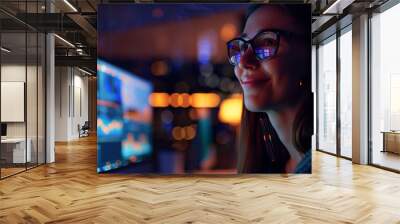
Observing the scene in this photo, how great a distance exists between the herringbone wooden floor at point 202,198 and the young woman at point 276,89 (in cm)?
38

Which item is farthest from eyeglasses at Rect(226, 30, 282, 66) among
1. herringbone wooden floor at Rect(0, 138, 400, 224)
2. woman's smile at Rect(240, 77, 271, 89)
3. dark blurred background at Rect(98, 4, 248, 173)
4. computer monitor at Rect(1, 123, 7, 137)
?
computer monitor at Rect(1, 123, 7, 137)

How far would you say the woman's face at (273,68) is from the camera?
20.8 feet

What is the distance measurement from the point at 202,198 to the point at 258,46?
297 centimetres

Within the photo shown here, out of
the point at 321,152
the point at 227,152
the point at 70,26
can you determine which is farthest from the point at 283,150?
the point at 70,26

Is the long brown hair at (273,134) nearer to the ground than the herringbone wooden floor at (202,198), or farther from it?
farther from it

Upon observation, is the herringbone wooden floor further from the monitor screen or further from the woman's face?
the woman's face

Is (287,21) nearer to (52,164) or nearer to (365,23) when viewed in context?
(365,23)

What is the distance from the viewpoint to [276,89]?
6.36m

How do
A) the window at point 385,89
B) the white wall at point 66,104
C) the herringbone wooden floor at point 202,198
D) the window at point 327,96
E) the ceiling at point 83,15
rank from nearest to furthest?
the herringbone wooden floor at point 202,198 < the ceiling at point 83,15 < the window at point 385,89 < the window at point 327,96 < the white wall at point 66,104

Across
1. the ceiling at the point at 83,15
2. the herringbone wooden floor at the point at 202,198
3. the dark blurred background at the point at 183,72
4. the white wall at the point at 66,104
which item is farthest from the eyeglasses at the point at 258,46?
the white wall at the point at 66,104

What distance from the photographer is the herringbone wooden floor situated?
391cm

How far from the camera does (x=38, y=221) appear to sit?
3.77 metres

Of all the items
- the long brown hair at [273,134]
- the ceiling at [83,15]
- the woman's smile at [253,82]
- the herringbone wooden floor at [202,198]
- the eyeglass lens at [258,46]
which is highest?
the ceiling at [83,15]

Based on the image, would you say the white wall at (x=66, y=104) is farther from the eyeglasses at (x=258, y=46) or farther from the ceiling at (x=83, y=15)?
the eyeglasses at (x=258, y=46)
